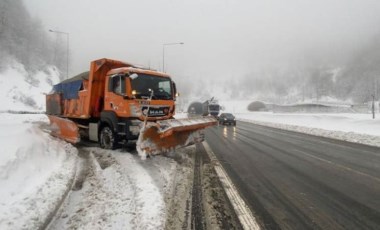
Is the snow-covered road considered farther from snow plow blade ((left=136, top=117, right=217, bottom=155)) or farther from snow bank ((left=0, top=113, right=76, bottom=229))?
snow plow blade ((left=136, top=117, right=217, bottom=155))

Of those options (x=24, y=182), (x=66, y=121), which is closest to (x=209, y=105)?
(x=66, y=121)

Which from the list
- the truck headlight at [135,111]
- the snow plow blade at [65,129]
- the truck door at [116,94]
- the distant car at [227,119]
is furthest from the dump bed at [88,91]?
the distant car at [227,119]

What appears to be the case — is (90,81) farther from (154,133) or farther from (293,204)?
(293,204)

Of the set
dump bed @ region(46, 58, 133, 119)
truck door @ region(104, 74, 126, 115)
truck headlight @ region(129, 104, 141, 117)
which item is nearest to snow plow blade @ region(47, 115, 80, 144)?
dump bed @ region(46, 58, 133, 119)

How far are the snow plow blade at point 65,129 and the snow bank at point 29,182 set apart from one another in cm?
294

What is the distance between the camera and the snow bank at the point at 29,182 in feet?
16.4

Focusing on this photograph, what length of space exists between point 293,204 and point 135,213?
2.95 metres

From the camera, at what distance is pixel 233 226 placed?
470 centimetres

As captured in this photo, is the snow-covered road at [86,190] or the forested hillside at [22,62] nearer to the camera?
the snow-covered road at [86,190]

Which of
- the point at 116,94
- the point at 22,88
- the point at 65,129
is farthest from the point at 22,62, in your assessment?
the point at 116,94

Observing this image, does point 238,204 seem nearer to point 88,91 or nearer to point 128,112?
point 128,112

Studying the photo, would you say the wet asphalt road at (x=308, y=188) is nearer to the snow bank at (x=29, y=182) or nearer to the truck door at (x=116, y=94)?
the snow bank at (x=29, y=182)

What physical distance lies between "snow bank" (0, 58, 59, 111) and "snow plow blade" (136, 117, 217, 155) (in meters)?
44.3

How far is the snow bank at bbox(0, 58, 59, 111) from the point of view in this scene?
57.2 m
